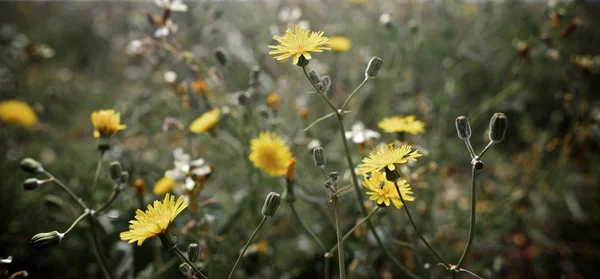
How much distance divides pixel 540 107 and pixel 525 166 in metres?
0.92

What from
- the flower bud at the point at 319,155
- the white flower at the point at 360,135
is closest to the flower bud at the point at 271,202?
the flower bud at the point at 319,155

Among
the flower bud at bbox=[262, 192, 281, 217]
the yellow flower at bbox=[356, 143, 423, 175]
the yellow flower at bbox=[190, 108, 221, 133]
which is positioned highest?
the yellow flower at bbox=[190, 108, 221, 133]

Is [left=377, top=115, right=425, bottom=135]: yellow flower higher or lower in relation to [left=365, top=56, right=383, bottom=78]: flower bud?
lower

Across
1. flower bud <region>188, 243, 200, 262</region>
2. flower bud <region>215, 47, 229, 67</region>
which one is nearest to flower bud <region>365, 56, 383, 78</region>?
flower bud <region>188, 243, 200, 262</region>

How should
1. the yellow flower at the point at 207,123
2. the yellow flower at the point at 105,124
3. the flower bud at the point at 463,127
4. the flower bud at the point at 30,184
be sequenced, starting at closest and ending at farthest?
the flower bud at the point at 463,127
the flower bud at the point at 30,184
the yellow flower at the point at 105,124
the yellow flower at the point at 207,123

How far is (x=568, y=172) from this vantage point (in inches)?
91.7

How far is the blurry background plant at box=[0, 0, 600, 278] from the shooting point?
1628 millimetres

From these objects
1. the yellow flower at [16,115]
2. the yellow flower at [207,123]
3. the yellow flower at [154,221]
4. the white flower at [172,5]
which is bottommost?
the yellow flower at [154,221]

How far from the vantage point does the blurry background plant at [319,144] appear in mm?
1628

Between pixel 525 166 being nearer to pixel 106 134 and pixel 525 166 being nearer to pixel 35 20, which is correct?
pixel 106 134

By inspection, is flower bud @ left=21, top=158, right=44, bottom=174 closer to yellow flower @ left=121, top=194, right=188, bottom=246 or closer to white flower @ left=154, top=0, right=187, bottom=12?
yellow flower @ left=121, top=194, right=188, bottom=246

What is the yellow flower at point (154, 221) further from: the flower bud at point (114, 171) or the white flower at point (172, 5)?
the white flower at point (172, 5)

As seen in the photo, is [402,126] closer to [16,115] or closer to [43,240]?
[43,240]

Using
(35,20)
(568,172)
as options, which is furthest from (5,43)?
(568,172)
